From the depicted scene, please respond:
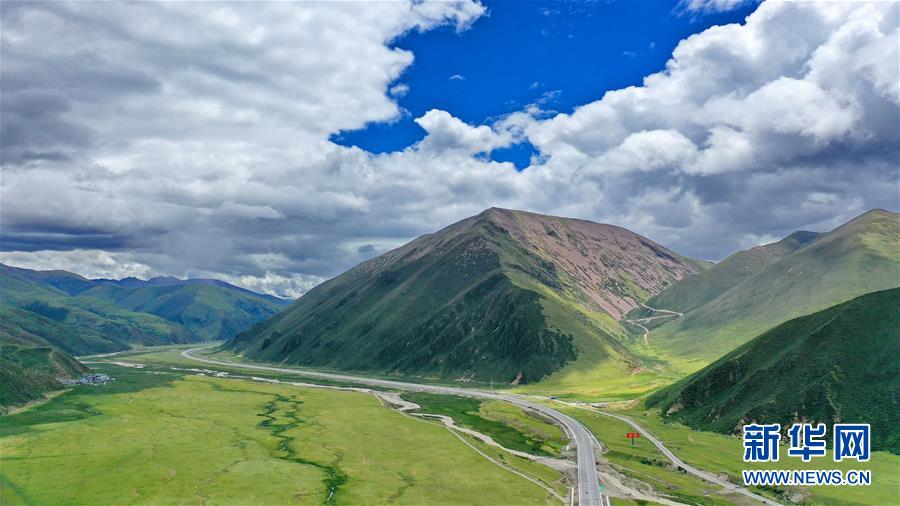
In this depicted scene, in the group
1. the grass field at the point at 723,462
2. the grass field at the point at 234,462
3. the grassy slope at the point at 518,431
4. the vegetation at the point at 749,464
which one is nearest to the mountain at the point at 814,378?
the vegetation at the point at 749,464

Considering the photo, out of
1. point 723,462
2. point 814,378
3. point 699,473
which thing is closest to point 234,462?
point 699,473

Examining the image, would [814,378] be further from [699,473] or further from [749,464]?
[699,473]

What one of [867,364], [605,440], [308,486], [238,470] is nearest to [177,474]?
[238,470]

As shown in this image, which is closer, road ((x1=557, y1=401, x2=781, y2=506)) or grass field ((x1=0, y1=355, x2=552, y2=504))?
grass field ((x1=0, y1=355, x2=552, y2=504))

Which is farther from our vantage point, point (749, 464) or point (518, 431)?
point (518, 431)

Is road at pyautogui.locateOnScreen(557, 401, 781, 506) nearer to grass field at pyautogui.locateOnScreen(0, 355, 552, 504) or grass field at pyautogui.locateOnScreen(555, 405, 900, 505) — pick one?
grass field at pyautogui.locateOnScreen(555, 405, 900, 505)

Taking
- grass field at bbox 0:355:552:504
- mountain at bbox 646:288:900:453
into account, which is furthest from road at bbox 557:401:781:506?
grass field at bbox 0:355:552:504
